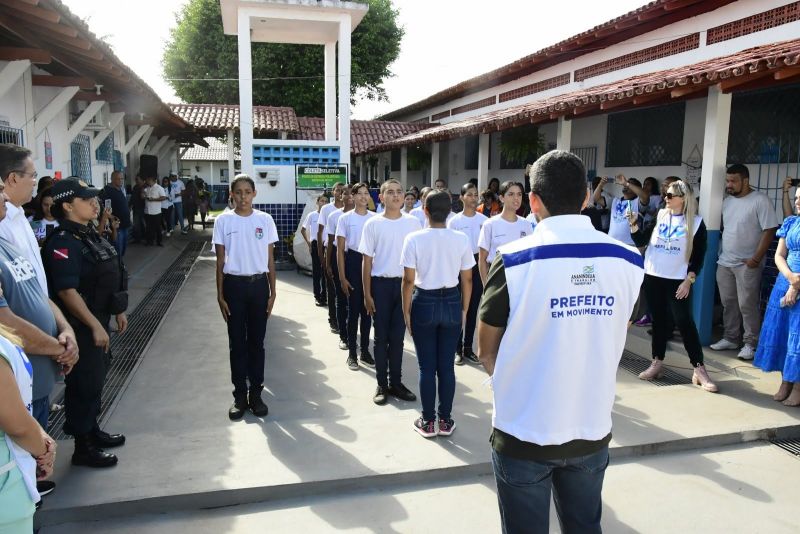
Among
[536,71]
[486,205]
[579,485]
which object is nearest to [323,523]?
[579,485]

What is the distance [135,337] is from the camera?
6.87m

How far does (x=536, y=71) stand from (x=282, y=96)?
1458 centimetres

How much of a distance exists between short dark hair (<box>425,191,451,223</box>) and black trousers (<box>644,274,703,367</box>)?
2.33m

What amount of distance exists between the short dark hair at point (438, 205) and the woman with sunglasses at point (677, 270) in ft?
7.51

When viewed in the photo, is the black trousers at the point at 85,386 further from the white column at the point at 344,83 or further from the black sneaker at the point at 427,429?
the white column at the point at 344,83

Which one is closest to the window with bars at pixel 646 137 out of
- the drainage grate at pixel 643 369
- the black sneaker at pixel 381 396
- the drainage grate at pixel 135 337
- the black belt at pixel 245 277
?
the drainage grate at pixel 643 369

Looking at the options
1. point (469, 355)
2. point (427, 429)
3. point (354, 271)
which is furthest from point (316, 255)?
point (427, 429)

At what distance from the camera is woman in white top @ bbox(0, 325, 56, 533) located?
1.73 m

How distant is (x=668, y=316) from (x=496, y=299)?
13.1ft

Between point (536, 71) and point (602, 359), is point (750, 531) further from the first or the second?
point (536, 71)

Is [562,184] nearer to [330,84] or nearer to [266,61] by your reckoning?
[330,84]

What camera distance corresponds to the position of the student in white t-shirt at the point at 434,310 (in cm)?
408

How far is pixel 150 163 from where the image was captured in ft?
53.9

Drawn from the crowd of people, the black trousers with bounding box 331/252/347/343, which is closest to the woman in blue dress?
the crowd of people
